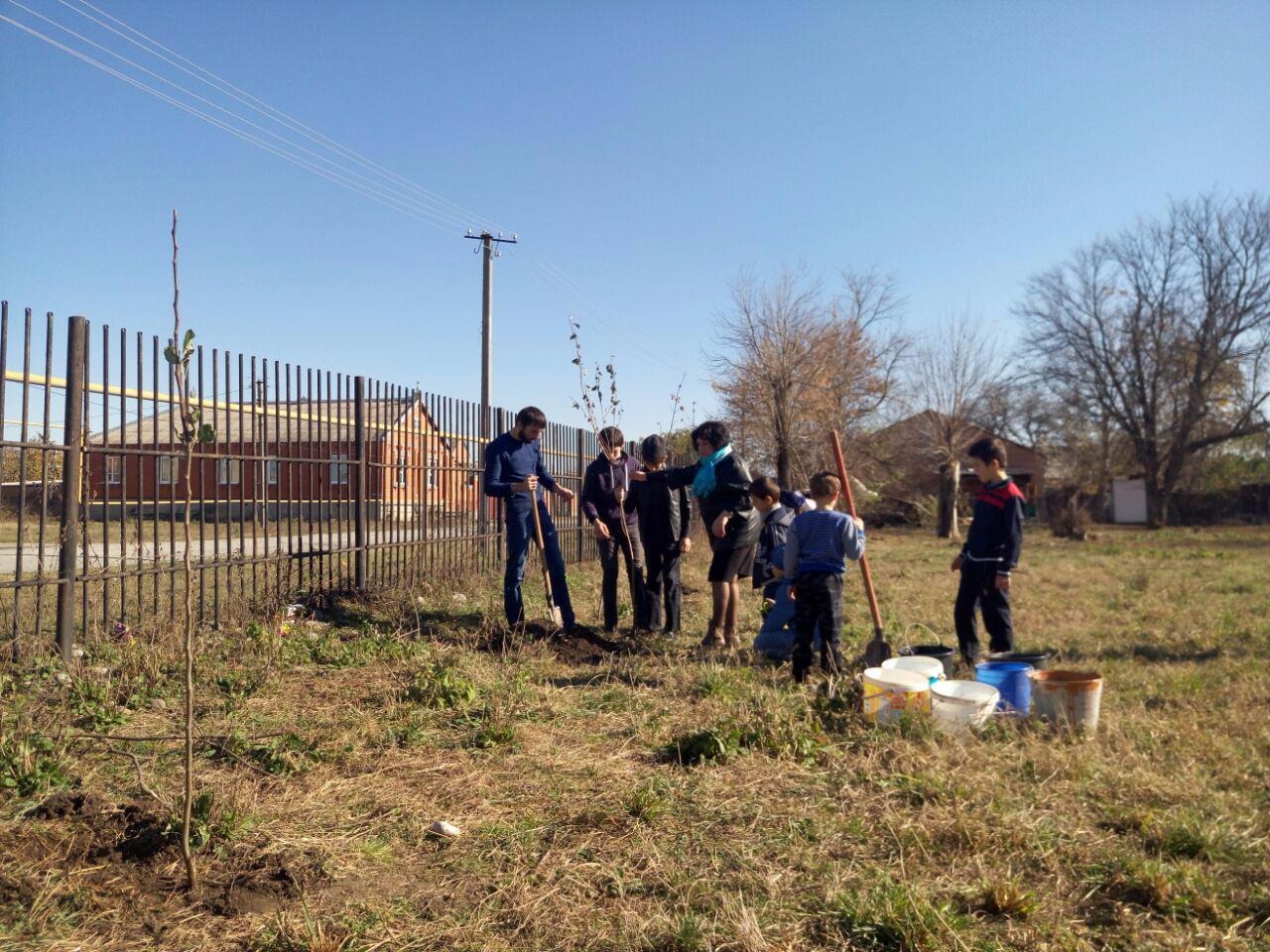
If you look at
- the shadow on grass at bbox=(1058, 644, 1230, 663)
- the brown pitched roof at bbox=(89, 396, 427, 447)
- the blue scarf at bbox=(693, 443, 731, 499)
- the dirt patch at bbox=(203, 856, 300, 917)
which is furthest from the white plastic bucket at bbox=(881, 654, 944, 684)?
the brown pitched roof at bbox=(89, 396, 427, 447)

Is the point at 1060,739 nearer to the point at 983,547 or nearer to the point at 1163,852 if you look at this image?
the point at 1163,852

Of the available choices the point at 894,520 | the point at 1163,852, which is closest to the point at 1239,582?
the point at 1163,852

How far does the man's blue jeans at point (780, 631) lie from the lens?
6898 millimetres

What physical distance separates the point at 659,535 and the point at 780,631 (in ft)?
4.32

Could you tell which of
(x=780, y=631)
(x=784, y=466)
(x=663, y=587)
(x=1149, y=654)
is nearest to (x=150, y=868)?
(x=780, y=631)

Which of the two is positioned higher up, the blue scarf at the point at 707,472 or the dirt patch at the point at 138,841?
the blue scarf at the point at 707,472

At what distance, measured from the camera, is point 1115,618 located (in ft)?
31.3

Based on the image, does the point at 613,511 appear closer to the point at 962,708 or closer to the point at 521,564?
the point at 521,564

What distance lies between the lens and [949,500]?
31141mm

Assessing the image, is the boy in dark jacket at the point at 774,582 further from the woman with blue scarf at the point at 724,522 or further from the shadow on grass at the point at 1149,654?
the shadow on grass at the point at 1149,654

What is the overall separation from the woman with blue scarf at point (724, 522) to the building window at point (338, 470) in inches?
134

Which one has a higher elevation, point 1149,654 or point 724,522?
point 724,522

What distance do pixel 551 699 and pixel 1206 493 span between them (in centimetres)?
4832

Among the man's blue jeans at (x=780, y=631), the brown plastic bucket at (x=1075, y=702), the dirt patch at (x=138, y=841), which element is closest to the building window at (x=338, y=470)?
the man's blue jeans at (x=780, y=631)
